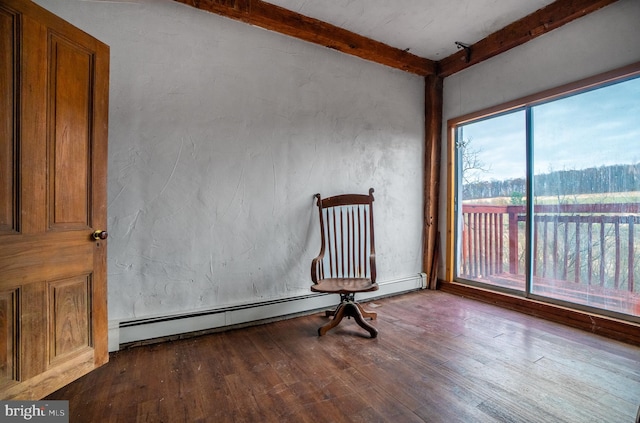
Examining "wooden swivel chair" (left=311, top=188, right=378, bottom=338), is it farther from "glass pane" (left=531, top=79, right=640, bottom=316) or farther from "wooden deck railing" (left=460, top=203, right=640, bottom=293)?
"glass pane" (left=531, top=79, right=640, bottom=316)

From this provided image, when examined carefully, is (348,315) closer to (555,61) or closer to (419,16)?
(419,16)

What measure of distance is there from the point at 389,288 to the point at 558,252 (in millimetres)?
1587

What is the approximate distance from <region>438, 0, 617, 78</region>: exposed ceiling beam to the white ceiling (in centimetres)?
6

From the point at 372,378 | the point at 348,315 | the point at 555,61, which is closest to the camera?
the point at 372,378

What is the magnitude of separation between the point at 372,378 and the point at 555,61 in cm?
303

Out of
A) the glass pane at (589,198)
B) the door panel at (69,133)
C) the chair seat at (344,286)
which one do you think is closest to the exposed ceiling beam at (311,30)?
the door panel at (69,133)

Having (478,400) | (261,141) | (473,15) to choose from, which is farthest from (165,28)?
(478,400)

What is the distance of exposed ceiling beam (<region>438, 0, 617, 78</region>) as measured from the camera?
2.24 metres

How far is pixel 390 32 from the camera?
2.74 meters

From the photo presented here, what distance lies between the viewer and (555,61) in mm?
2463

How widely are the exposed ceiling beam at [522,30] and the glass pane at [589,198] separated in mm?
640

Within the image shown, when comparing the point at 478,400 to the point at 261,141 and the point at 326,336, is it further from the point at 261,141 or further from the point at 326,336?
the point at 261,141

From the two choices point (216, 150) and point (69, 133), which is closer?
point (69, 133)

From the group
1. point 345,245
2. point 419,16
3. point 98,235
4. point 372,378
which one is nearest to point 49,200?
point 98,235
